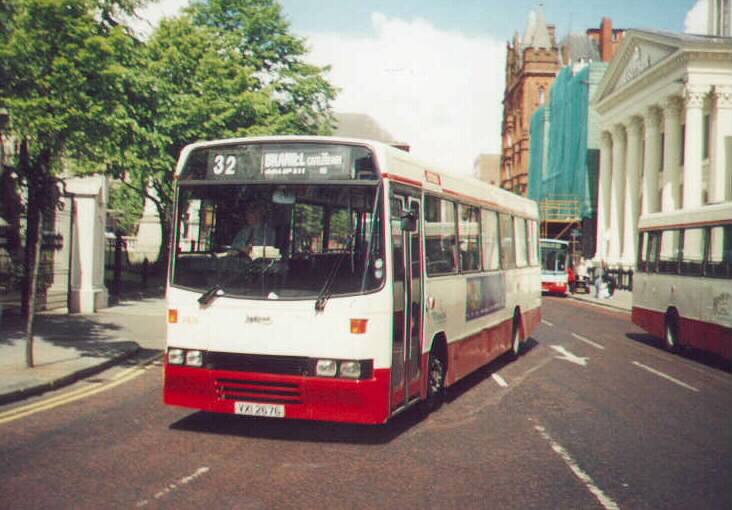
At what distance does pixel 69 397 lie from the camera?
9.29 m

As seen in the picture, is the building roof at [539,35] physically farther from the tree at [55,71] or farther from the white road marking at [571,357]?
the tree at [55,71]

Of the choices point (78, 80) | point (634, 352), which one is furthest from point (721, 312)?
point (78, 80)

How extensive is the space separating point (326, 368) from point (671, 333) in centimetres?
1171

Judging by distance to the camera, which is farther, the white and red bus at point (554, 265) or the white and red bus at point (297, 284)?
the white and red bus at point (554, 265)

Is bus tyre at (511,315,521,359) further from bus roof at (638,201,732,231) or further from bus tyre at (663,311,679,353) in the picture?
bus roof at (638,201,732,231)

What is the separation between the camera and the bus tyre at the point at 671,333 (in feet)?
53.1

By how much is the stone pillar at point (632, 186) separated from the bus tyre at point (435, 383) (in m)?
42.8

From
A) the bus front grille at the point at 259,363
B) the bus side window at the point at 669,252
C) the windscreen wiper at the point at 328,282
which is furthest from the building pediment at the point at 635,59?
the bus front grille at the point at 259,363

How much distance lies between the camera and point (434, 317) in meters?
8.56

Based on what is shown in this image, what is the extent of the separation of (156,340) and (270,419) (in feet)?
25.6

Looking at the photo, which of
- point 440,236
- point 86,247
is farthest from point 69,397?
point 86,247

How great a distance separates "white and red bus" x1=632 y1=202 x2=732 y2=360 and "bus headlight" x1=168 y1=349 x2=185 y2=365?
33.8 ft

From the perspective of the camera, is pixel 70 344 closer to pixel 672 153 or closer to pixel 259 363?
pixel 259 363

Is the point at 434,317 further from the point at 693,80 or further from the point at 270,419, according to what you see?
the point at 693,80
